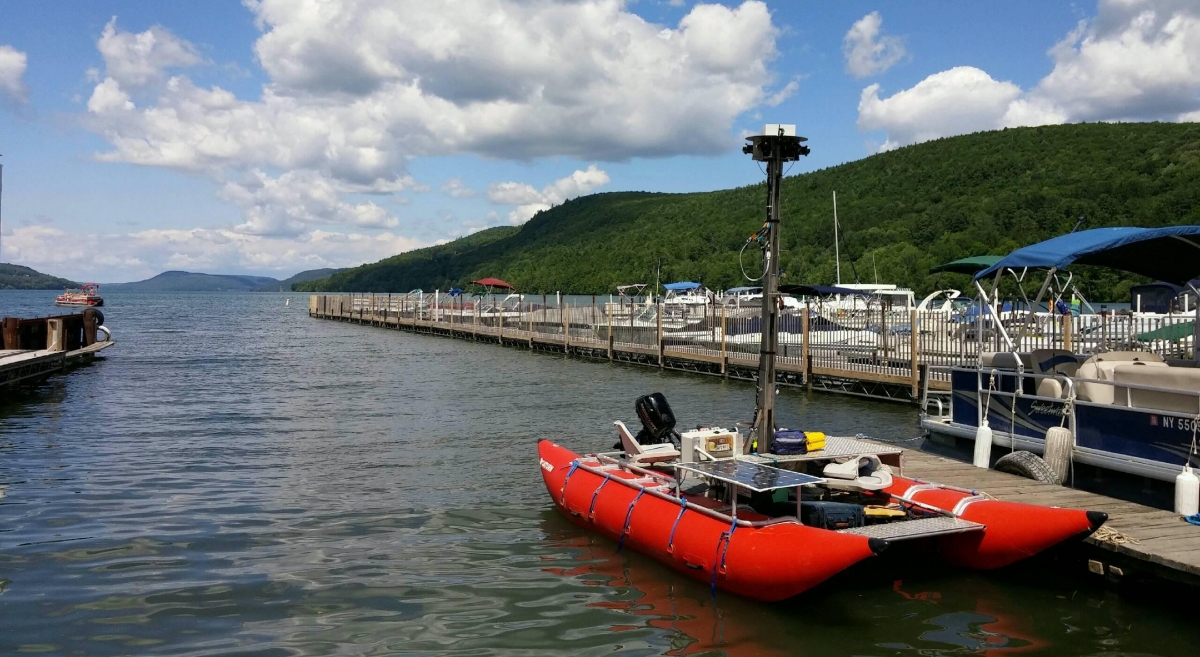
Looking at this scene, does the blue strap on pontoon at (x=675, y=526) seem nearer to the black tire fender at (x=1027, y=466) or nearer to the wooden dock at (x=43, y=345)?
the black tire fender at (x=1027, y=466)

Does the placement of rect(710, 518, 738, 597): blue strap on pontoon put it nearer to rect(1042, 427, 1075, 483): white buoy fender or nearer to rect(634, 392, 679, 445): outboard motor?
rect(634, 392, 679, 445): outboard motor

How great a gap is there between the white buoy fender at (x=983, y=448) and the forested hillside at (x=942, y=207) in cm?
3587

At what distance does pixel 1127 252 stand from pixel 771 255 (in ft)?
16.6

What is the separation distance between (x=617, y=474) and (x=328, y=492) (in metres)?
4.93

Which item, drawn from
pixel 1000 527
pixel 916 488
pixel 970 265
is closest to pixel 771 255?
pixel 916 488

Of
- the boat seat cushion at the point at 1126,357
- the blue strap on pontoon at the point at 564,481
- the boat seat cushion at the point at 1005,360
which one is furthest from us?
the boat seat cushion at the point at 1005,360

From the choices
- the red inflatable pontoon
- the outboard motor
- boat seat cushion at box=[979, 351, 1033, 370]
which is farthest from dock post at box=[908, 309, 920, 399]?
the red inflatable pontoon

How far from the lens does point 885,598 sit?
881 cm

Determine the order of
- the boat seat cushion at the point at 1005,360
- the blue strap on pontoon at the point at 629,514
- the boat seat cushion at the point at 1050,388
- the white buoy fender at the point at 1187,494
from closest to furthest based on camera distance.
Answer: the white buoy fender at the point at 1187,494 < the blue strap on pontoon at the point at 629,514 < the boat seat cushion at the point at 1050,388 < the boat seat cushion at the point at 1005,360

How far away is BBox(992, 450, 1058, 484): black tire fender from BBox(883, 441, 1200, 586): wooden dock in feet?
0.64

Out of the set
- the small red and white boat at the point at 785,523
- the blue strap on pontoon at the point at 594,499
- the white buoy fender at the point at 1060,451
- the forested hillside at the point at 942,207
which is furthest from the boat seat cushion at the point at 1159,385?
the forested hillside at the point at 942,207

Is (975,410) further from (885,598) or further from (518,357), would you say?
Result: (518,357)

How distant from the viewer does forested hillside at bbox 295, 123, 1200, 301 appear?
74.9 metres

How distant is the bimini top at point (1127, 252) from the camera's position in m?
10.5
